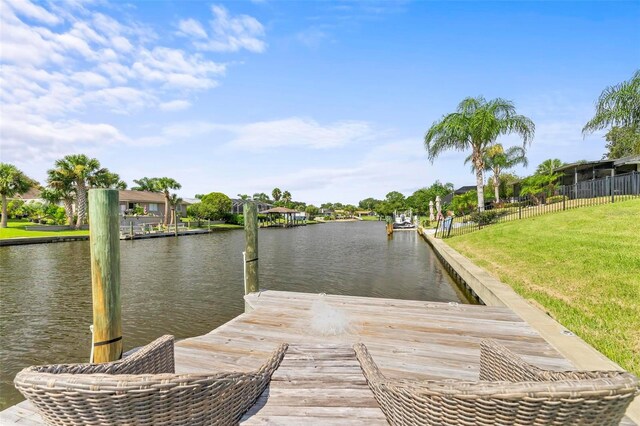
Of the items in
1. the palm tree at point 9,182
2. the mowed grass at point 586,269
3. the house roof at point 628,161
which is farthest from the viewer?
the palm tree at point 9,182

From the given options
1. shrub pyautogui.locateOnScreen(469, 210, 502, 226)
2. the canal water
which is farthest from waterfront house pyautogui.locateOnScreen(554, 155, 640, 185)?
the canal water

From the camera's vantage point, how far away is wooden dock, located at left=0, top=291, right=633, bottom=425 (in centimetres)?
228

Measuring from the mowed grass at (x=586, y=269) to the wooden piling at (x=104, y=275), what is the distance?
18.4ft

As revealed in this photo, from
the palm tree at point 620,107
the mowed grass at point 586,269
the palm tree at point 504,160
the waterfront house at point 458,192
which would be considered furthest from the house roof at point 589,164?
the waterfront house at point 458,192

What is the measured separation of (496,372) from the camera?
236cm

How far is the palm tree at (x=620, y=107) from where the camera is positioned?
424 inches

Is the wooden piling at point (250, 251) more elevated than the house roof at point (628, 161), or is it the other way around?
the house roof at point (628, 161)

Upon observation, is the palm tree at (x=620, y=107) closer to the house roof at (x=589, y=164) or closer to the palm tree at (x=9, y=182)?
the house roof at (x=589, y=164)

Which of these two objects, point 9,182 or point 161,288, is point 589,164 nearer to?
point 161,288

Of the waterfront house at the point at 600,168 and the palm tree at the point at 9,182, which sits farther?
the palm tree at the point at 9,182

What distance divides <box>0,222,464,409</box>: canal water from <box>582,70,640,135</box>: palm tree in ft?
26.2

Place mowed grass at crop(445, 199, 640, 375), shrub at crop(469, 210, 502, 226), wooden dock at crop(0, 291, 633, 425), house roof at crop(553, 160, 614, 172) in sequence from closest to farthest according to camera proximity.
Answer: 1. wooden dock at crop(0, 291, 633, 425)
2. mowed grass at crop(445, 199, 640, 375)
3. shrub at crop(469, 210, 502, 226)
4. house roof at crop(553, 160, 614, 172)

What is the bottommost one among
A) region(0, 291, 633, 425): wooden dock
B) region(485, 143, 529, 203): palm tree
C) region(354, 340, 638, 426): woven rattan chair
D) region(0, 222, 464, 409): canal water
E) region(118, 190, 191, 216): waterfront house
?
region(0, 222, 464, 409): canal water

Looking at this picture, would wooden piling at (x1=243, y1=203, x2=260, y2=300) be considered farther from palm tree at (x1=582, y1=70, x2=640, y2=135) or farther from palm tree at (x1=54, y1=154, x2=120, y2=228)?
palm tree at (x1=54, y1=154, x2=120, y2=228)
